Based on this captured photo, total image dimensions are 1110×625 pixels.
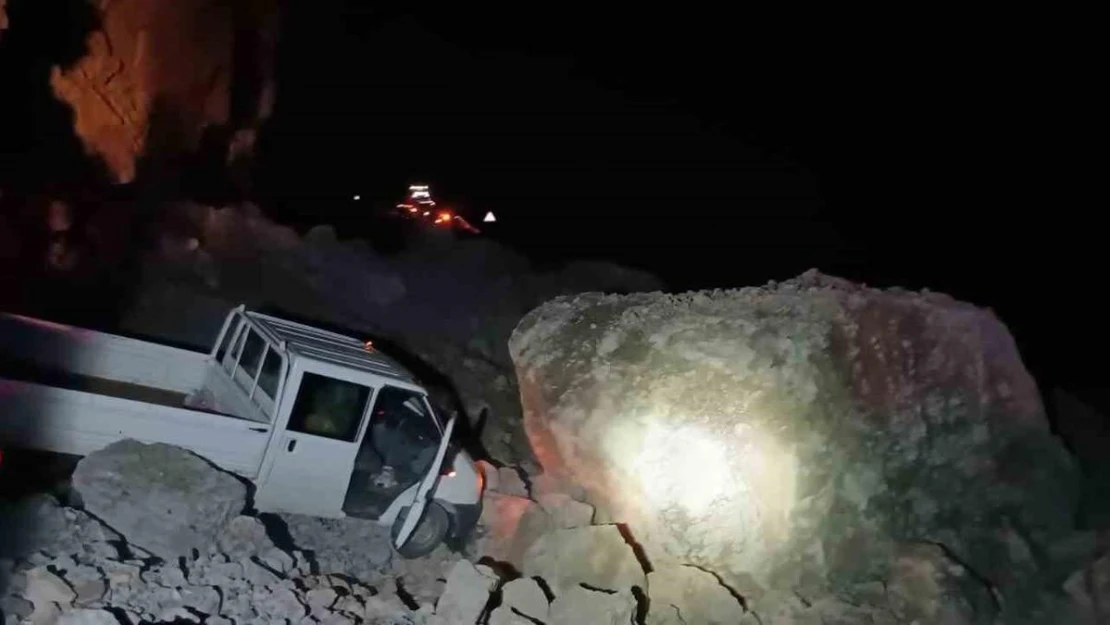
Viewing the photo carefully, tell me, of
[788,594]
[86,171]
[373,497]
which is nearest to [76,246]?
[86,171]

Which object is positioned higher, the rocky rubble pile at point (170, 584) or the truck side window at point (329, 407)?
the truck side window at point (329, 407)

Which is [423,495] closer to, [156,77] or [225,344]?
[225,344]

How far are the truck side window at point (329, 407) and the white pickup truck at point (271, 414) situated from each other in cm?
1

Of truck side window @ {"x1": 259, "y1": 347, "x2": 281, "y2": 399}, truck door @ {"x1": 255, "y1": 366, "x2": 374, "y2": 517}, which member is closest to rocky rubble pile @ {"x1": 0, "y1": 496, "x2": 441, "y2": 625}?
truck door @ {"x1": 255, "y1": 366, "x2": 374, "y2": 517}

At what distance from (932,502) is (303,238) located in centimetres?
1271

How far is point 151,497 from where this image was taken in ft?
25.0

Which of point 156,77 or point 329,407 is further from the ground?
point 156,77

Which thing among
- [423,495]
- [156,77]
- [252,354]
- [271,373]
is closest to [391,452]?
[423,495]

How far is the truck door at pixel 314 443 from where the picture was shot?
8.34 meters

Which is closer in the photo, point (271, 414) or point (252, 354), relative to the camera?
point (271, 414)

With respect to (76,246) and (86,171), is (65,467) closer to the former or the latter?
(76,246)

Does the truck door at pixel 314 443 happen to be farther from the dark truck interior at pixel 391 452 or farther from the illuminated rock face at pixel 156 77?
the illuminated rock face at pixel 156 77

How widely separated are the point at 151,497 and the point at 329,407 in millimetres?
1638

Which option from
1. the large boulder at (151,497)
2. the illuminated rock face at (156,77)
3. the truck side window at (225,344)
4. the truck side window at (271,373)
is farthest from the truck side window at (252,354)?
the illuminated rock face at (156,77)
